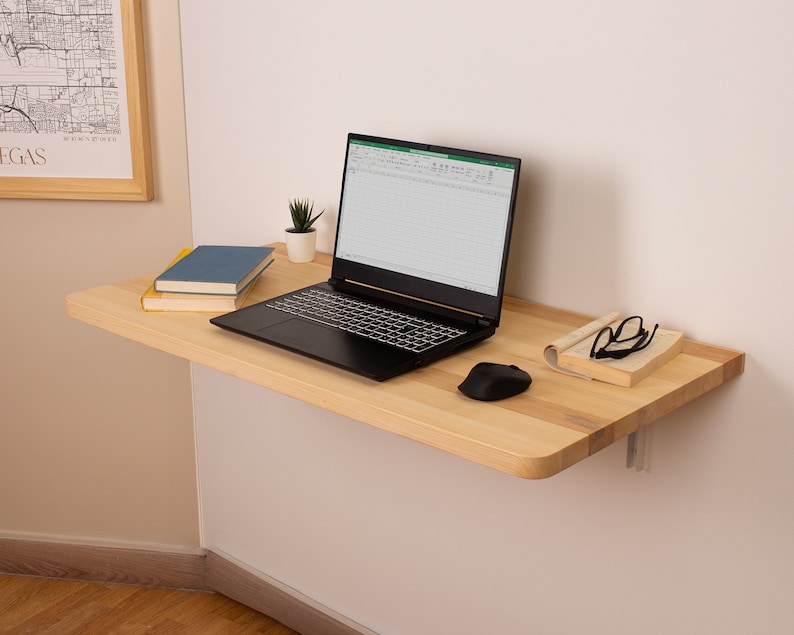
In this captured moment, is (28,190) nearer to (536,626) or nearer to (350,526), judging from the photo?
(350,526)

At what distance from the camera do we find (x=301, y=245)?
5.91ft

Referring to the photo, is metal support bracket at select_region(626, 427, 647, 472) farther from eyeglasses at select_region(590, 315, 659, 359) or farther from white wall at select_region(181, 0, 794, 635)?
eyeglasses at select_region(590, 315, 659, 359)

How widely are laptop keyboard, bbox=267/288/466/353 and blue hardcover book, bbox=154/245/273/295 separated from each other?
3.0 inches

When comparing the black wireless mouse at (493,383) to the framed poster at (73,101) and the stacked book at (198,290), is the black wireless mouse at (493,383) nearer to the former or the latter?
the stacked book at (198,290)

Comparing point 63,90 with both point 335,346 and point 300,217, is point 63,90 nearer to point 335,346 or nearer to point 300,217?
point 300,217

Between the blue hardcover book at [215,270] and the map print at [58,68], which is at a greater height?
the map print at [58,68]

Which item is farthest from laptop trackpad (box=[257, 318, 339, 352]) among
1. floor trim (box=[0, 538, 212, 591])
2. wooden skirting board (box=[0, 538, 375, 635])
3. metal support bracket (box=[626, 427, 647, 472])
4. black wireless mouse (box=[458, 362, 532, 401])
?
floor trim (box=[0, 538, 212, 591])

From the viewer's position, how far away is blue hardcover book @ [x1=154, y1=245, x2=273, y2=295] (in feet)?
5.09

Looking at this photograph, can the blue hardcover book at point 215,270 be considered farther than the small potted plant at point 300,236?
No

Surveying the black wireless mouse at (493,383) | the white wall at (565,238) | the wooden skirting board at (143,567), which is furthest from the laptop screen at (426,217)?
the wooden skirting board at (143,567)

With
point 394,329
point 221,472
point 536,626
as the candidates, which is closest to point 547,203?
point 394,329

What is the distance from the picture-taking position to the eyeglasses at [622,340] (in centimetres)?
130

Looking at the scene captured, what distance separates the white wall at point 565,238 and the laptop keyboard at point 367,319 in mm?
250

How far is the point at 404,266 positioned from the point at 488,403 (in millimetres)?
428
